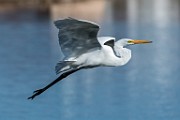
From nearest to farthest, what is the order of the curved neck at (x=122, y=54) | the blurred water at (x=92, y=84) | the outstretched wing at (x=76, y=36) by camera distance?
the outstretched wing at (x=76, y=36), the curved neck at (x=122, y=54), the blurred water at (x=92, y=84)

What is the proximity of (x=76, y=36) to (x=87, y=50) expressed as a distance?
209mm

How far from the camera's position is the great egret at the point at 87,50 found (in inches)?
217

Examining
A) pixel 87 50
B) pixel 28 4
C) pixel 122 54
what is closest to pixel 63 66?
pixel 87 50

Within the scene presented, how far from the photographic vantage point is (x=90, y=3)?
22.8 m

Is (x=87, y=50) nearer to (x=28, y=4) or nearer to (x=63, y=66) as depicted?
(x=63, y=66)

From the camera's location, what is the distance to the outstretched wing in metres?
5.31

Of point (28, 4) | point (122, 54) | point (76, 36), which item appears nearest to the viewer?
point (76, 36)

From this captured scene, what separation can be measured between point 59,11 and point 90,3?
3.10 m

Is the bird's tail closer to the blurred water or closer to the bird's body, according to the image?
the bird's body

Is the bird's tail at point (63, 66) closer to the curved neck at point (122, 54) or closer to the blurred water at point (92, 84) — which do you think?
the curved neck at point (122, 54)

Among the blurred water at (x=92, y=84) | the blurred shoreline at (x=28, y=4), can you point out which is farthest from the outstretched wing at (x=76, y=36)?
the blurred shoreline at (x=28, y=4)

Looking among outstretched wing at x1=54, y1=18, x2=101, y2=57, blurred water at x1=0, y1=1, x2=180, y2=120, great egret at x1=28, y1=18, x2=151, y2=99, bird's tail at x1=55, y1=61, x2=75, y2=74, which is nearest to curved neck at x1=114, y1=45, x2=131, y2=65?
great egret at x1=28, y1=18, x2=151, y2=99

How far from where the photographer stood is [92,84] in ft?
28.1

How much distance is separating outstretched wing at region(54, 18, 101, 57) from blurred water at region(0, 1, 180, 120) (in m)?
1.11
